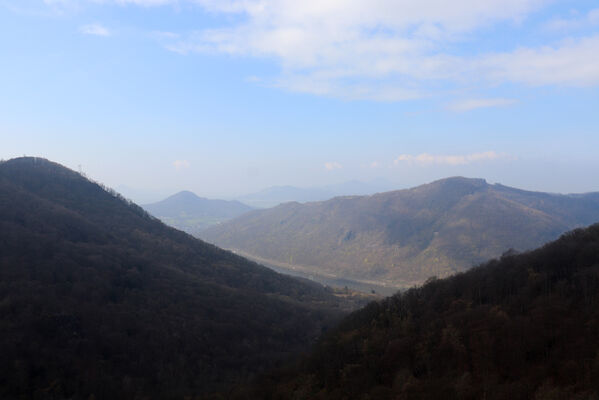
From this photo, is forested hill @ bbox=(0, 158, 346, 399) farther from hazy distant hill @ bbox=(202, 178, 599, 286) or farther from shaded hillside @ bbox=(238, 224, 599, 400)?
hazy distant hill @ bbox=(202, 178, 599, 286)

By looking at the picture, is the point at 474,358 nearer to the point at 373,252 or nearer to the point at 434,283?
the point at 434,283

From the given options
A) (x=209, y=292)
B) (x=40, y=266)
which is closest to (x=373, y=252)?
(x=209, y=292)

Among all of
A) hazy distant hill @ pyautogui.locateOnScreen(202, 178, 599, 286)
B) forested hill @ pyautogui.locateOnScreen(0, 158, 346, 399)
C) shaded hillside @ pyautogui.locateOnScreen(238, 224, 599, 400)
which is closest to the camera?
shaded hillside @ pyautogui.locateOnScreen(238, 224, 599, 400)

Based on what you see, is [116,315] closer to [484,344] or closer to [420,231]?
[484,344]

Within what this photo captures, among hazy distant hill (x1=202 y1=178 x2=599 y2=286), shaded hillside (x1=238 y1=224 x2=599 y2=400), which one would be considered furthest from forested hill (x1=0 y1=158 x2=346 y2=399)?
hazy distant hill (x1=202 y1=178 x2=599 y2=286)

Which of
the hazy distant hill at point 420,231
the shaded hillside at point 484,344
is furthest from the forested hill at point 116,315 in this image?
the hazy distant hill at point 420,231

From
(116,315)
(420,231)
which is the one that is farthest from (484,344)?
(420,231)

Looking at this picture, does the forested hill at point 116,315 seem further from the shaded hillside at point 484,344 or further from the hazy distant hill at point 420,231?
the hazy distant hill at point 420,231
